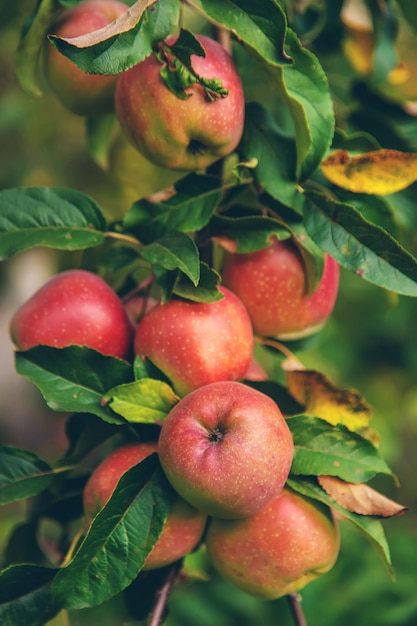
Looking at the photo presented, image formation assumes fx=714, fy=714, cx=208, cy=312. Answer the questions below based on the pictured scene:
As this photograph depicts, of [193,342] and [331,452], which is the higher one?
[193,342]

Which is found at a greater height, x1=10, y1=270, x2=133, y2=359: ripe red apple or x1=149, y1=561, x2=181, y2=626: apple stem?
x1=10, y1=270, x2=133, y2=359: ripe red apple

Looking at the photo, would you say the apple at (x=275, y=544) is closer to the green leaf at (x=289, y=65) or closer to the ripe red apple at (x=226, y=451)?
the ripe red apple at (x=226, y=451)

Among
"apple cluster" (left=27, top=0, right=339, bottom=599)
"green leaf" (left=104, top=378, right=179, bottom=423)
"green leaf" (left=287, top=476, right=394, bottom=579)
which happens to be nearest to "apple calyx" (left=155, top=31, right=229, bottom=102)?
"apple cluster" (left=27, top=0, right=339, bottom=599)

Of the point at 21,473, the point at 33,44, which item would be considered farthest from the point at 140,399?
the point at 33,44

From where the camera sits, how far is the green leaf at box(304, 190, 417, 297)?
838mm

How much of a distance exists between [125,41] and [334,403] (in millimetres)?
503

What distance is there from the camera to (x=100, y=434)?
949 mm

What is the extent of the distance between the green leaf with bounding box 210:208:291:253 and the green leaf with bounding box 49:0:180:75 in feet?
0.78

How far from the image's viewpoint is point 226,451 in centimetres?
76

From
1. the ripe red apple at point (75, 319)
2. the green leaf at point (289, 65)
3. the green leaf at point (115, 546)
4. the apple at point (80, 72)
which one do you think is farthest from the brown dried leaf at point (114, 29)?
the green leaf at point (115, 546)

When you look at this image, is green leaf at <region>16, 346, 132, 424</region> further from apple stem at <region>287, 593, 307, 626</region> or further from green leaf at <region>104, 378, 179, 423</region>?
apple stem at <region>287, 593, 307, 626</region>

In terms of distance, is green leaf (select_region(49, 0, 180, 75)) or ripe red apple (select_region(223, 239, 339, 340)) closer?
green leaf (select_region(49, 0, 180, 75))

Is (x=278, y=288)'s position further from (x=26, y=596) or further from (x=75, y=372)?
(x=26, y=596)

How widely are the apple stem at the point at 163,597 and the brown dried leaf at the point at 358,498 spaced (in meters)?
0.23
